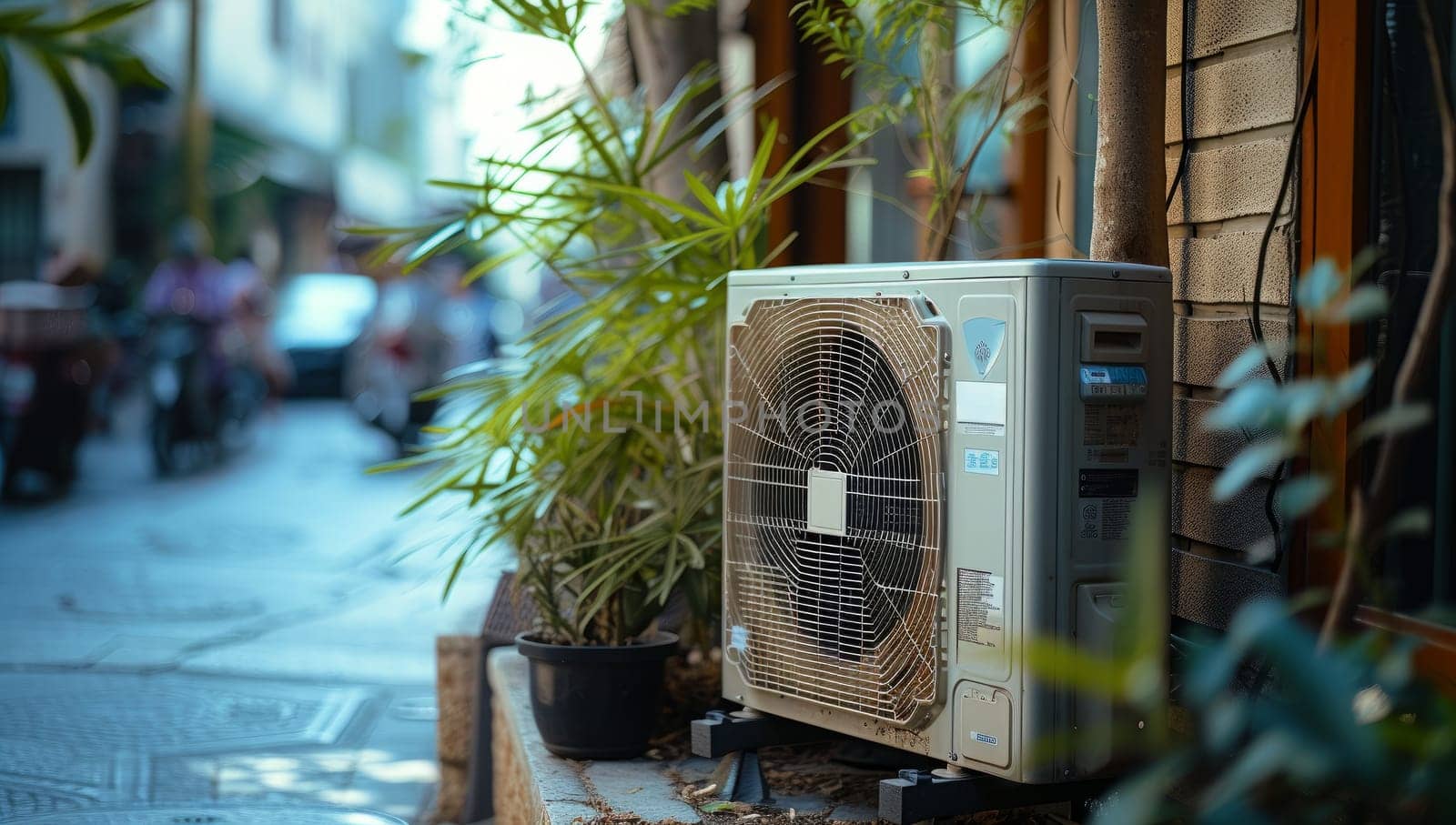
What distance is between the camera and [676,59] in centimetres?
452

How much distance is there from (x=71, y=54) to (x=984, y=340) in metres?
1.44

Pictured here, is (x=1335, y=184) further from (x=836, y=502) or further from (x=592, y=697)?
(x=592, y=697)

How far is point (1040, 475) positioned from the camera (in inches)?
86.4

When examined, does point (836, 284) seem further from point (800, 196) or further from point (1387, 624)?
point (800, 196)

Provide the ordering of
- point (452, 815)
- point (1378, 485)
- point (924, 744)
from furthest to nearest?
point (452, 815) → point (924, 744) → point (1378, 485)

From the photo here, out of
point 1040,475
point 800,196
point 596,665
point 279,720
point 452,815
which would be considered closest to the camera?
point 1040,475

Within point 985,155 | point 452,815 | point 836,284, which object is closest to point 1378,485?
point 836,284

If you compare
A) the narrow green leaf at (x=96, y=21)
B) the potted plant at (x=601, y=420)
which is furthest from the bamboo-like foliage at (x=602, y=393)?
the narrow green leaf at (x=96, y=21)

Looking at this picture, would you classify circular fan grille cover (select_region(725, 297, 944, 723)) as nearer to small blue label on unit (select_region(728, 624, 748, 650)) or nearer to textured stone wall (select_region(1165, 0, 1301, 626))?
small blue label on unit (select_region(728, 624, 748, 650))

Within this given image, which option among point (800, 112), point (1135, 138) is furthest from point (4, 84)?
point (800, 112)

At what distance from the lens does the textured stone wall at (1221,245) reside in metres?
2.47

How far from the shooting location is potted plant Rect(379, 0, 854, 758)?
10.2 feet

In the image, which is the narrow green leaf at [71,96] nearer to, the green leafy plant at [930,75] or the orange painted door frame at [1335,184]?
the orange painted door frame at [1335,184]

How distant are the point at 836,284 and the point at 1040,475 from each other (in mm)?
532
